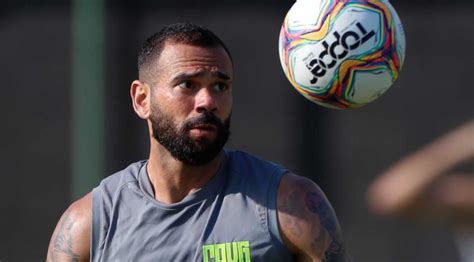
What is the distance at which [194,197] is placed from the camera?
181 inches

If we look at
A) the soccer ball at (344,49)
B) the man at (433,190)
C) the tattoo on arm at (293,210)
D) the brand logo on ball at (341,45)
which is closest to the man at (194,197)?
the tattoo on arm at (293,210)

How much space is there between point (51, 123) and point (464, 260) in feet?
11.9

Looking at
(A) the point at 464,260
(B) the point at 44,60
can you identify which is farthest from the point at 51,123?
(A) the point at 464,260

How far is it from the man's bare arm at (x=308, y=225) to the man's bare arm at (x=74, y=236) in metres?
0.86

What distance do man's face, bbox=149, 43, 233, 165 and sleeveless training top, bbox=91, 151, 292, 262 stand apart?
180 millimetres

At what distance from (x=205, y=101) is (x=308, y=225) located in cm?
69

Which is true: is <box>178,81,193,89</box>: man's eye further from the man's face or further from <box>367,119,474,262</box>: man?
<box>367,119,474,262</box>: man

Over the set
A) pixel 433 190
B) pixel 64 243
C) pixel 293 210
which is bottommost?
pixel 64 243

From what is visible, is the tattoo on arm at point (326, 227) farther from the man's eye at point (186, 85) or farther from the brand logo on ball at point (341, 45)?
the man's eye at point (186, 85)

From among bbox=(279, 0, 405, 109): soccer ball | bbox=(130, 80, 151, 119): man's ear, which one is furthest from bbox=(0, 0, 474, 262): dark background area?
bbox=(279, 0, 405, 109): soccer ball

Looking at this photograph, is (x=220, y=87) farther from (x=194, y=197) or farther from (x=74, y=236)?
(x=74, y=236)

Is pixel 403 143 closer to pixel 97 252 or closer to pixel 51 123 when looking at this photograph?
pixel 51 123

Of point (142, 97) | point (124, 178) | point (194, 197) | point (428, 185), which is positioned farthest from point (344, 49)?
point (428, 185)

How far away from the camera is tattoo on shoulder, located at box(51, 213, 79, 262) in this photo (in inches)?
183
